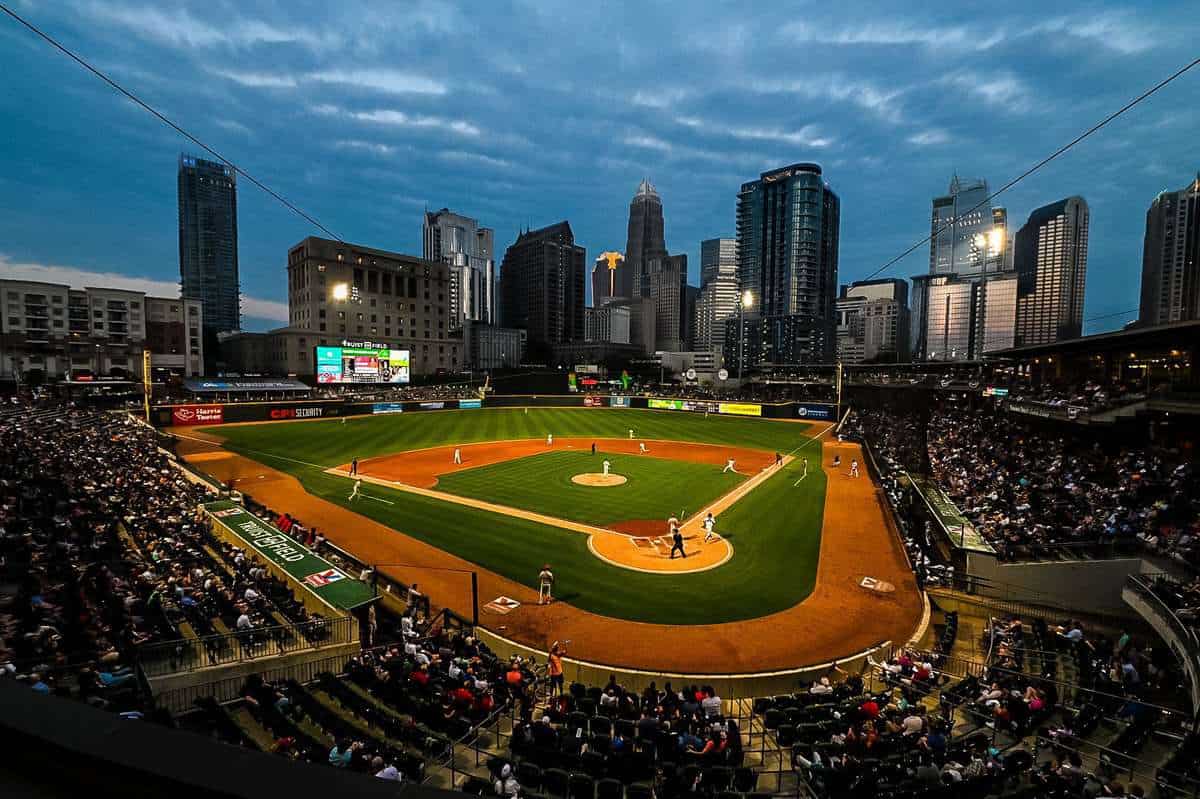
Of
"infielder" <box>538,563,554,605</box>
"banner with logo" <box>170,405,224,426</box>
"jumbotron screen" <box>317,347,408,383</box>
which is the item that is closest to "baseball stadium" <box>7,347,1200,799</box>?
"infielder" <box>538,563,554,605</box>

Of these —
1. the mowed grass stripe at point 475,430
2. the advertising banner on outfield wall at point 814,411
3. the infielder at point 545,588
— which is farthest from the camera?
the advertising banner on outfield wall at point 814,411

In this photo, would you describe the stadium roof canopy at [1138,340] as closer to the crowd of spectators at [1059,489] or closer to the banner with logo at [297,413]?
the crowd of spectators at [1059,489]

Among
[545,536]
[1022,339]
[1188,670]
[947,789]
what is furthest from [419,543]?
[1022,339]

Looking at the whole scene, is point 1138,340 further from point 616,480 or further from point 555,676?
point 555,676

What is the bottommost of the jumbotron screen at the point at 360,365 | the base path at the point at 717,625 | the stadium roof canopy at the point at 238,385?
the base path at the point at 717,625

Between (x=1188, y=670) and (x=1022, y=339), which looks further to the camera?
(x=1022, y=339)

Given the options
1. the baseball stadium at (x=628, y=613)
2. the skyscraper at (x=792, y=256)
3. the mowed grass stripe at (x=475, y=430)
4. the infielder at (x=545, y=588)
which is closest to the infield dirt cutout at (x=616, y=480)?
the baseball stadium at (x=628, y=613)

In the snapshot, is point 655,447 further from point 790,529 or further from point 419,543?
point 419,543
